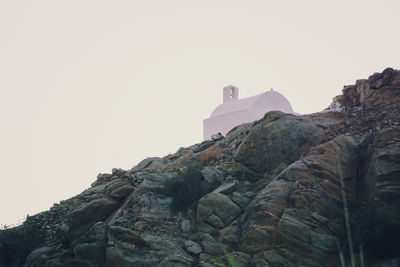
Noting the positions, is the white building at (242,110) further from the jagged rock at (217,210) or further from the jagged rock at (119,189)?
the jagged rock at (217,210)

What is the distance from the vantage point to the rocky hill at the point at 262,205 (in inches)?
529

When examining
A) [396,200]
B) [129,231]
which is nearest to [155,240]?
[129,231]

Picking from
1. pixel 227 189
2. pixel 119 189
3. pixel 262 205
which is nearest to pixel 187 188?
pixel 227 189

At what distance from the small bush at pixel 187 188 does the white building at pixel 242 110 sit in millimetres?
29085

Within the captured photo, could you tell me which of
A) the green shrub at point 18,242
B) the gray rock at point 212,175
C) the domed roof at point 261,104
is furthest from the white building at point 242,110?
the green shrub at point 18,242

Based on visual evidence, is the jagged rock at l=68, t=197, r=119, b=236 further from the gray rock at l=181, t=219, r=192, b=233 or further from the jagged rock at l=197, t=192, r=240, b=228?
the jagged rock at l=197, t=192, r=240, b=228

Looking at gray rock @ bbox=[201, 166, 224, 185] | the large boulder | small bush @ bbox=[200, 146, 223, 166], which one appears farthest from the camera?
small bush @ bbox=[200, 146, 223, 166]

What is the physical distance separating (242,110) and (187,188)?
31722 mm

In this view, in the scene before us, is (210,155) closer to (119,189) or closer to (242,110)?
(119,189)

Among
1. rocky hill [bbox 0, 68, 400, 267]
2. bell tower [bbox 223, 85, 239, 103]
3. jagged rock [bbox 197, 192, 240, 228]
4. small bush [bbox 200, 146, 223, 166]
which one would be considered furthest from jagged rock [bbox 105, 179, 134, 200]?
bell tower [bbox 223, 85, 239, 103]

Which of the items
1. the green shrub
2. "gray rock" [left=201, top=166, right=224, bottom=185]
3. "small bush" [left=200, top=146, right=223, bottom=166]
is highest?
"small bush" [left=200, top=146, right=223, bottom=166]

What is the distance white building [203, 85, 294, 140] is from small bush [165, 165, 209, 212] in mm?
29085

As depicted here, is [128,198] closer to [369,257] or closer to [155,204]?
[155,204]

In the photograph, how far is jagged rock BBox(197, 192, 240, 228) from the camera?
15719 mm
